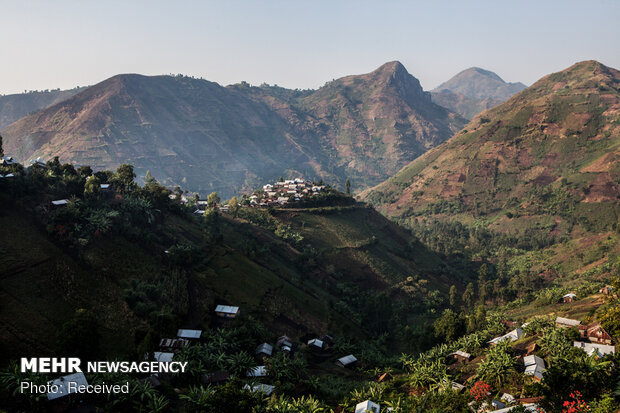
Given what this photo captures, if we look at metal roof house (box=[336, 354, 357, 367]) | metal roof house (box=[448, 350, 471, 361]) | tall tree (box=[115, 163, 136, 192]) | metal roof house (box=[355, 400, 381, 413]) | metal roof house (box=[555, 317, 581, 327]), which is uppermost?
tall tree (box=[115, 163, 136, 192])

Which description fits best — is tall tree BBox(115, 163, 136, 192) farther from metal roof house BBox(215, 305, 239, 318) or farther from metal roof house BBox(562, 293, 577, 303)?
metal roof house BBox(562, 293, 577, 303)

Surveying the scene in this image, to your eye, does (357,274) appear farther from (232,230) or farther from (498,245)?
(498,245)

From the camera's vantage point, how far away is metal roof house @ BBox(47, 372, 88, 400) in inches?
1201

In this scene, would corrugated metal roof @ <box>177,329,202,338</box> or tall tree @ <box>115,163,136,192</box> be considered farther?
tall tree @ <box>115,163,136,192</box>

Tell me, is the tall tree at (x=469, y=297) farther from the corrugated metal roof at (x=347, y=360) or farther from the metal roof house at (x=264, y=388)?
the metal roof house at (x=264, y=388)

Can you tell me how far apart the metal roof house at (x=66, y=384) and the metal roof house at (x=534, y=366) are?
3982 cm

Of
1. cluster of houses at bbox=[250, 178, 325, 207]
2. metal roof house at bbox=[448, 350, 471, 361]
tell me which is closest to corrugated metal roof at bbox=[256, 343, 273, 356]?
metal roof house at bbox=[448, 350, 471, 361]

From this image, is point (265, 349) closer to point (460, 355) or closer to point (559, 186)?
point (460, 355)

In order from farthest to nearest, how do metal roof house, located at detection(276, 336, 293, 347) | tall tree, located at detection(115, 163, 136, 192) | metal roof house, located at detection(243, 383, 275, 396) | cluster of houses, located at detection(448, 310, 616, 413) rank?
1. tall tree, located at detection(115, 163, 136, 192)
2. metal roof house, located at detection(276, 336, 293, 347)
3. metal roof house, located at detection(243, 383, 275, 396)
4. cluster of houses, located at detection(448, 310, 616, 413)

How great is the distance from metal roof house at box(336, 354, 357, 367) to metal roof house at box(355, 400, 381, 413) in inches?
744

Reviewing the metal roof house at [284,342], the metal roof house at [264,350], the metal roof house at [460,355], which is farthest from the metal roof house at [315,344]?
the metal roof house at [460,355]

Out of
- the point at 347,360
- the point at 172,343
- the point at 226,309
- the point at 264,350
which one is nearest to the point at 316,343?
the point at 347,360

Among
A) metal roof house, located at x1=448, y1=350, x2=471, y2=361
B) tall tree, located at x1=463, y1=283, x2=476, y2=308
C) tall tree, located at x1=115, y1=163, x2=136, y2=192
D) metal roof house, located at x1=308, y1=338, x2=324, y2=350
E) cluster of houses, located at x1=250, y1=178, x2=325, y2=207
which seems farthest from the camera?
cluster of houses, located at x1=250, y1=178, x2=325, y2=207

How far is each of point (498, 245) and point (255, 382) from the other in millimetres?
134430
